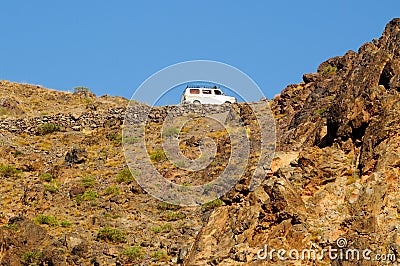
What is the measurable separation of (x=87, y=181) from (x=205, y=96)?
61.5 feet

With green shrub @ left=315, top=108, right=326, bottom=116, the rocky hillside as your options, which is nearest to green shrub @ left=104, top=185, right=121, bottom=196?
the rocky hillside

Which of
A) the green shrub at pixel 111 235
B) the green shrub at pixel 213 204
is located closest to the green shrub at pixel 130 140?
the green shrub at pixel 213 204

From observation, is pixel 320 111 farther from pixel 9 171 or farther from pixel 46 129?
pixel 46 129

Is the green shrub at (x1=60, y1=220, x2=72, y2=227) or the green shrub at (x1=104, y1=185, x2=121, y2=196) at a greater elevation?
the green shrub at (x1=104, y1=185, x2=121, y2=196)

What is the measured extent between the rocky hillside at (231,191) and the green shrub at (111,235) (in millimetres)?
64

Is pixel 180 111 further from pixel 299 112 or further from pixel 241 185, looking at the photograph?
pixel 241 185

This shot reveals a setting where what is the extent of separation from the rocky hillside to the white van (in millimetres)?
3447

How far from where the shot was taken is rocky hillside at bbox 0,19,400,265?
23219 mm

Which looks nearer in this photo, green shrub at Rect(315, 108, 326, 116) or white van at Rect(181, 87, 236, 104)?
green shrub at Rect(315, 108, 326, 116)

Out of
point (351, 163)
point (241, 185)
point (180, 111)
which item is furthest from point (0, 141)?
point (351, 163)

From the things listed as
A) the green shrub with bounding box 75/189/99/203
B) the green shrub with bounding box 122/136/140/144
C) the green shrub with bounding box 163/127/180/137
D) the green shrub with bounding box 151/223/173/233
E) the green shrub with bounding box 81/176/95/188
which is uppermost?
the green shrub with bounding box 163/127/180/137

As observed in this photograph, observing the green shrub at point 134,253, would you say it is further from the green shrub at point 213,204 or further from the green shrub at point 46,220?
the green shrub at point 213,204

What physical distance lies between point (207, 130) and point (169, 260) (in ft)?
76.7

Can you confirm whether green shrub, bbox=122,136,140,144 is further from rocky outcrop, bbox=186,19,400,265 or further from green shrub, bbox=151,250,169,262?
rocky outcrop, bbox=186,19,400,265
